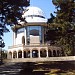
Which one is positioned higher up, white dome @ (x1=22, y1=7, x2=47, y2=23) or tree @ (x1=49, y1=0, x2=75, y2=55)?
white dome @ (x1=22, y1=7, x2=47, y2=23)

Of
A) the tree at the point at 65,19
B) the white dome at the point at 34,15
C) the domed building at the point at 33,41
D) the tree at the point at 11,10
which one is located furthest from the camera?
→ the white dome at the point at 34,15

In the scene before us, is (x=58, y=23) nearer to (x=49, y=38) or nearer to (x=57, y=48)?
(x=49, y=38)

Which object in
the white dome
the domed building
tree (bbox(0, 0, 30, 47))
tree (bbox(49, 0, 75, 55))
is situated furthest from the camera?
the white dome

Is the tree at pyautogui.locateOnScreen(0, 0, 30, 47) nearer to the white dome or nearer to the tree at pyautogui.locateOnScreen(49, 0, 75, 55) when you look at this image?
the tree at pyautogui.locateOnScreen(49, 0, 75, 55)

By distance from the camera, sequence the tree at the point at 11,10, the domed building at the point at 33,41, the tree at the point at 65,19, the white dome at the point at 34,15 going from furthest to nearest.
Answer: the white dome at the point at 34,15 < the domed building at the point at 33,41 < the tree at the point at 65,19 < the tree at the point at 11,10

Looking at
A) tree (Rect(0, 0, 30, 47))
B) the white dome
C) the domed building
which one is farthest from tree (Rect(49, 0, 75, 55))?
the white dome

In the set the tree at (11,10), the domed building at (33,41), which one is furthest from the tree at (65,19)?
the domed building at (33,41)

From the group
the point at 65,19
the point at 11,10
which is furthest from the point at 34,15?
the point at 11,10

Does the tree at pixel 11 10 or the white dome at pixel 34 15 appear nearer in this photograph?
the tree at pixel 11 10

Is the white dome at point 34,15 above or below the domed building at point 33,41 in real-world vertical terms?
above

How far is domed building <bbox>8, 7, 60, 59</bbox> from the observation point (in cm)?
10125

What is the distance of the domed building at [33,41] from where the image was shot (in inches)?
3986

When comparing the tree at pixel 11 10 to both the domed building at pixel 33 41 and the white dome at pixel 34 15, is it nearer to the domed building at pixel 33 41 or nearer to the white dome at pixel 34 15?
the domed building at pixel 33 41

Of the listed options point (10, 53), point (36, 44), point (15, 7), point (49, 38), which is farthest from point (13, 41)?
point (15, 7)
